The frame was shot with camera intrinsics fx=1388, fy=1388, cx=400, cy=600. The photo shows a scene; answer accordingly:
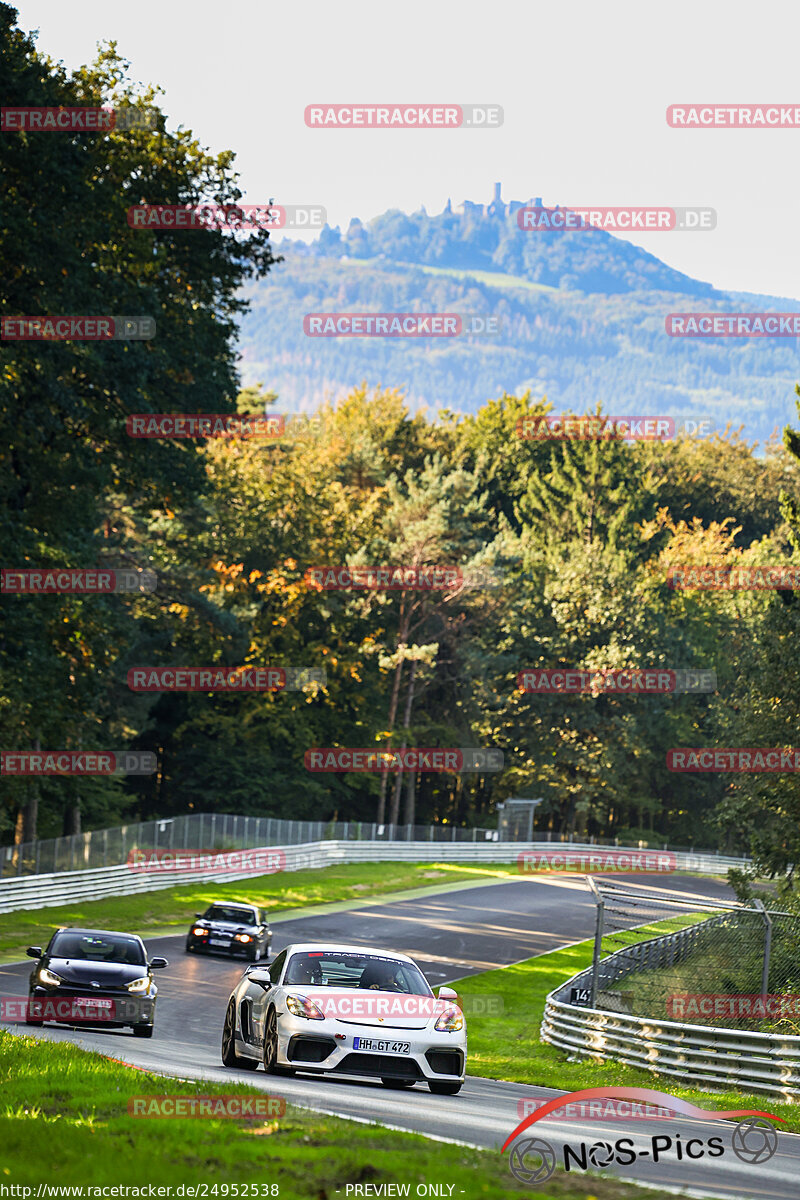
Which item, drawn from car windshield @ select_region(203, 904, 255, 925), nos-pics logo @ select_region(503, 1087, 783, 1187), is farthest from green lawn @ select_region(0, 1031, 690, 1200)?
car windshield @ select_region(203, 904, 255, 925)

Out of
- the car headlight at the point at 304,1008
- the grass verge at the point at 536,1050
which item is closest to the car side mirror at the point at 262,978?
the car headlight at the point at 304,1008

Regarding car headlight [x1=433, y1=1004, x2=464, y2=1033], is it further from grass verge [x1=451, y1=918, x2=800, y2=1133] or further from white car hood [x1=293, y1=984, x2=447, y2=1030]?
grass verge [x1=451, y1=918, x2=800, y2=1133]

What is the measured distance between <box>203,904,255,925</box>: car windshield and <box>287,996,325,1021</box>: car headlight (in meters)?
20.9

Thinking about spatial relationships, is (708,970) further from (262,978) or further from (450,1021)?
(262,978)

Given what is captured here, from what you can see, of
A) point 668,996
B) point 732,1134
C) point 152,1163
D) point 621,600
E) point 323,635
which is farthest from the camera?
point 621,600

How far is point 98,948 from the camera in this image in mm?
→ 17969

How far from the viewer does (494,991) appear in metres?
31.2

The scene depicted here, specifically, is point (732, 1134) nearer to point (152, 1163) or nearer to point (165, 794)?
point (152, 1163)

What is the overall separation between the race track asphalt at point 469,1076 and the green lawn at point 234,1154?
0.55 meters

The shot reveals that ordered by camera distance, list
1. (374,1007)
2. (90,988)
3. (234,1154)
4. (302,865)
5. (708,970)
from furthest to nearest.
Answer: (302,865), (708,970), (90,988), (374,1007), (234,1154)

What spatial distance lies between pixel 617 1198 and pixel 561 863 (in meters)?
64.5

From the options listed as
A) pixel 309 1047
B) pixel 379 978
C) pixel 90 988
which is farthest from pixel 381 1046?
pixel 90 988

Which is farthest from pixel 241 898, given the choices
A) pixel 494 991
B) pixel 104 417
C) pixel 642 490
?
pixel 642 490

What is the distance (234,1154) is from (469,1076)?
10.4m
